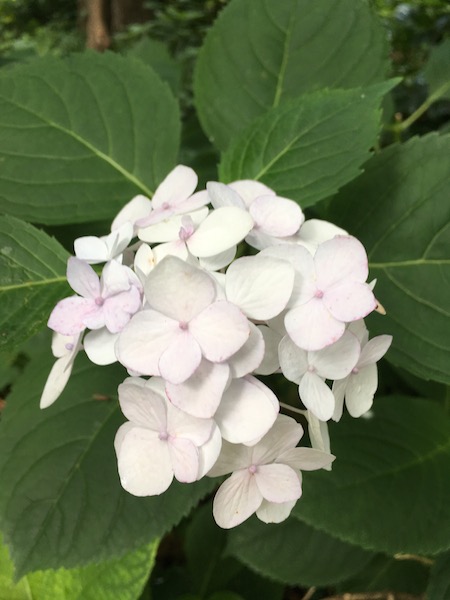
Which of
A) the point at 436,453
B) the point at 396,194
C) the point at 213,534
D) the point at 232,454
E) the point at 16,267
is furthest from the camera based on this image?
the point at 213,534

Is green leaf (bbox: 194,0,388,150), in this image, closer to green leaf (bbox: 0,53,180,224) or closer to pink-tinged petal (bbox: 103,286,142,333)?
green leaf (bbox: 0,53,180,224)

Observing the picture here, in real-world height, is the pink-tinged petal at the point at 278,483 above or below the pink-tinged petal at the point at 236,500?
above

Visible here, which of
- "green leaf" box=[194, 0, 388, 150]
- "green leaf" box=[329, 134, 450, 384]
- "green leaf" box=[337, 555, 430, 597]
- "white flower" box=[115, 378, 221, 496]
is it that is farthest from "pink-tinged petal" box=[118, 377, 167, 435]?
"green leaf" box=[337, 555, 430, 597]

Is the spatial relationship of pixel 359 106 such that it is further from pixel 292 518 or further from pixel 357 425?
pixel 292 518

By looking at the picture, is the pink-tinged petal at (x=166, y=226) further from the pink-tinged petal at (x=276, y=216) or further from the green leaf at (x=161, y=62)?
the green leaf at (x=161, y=62)

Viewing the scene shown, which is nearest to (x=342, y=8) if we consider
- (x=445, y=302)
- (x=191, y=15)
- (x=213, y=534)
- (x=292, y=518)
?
(x=445, y=302)

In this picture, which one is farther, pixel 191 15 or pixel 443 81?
pixel 191 15

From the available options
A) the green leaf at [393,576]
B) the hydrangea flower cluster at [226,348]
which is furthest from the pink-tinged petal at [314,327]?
the green leaf at [393,576]

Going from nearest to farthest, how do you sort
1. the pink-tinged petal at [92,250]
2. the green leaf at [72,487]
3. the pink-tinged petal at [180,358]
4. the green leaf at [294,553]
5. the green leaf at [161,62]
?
1. the pink-tinged petal at [180,358]
2. the pink-tinged petal at [92,250]
3. the green leaf at [72,487]
4. the green leaf at [294,553]
5. the green leaf at [161,62]
